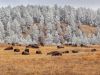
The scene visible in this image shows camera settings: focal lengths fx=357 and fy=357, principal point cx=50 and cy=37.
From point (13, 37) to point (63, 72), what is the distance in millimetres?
157015

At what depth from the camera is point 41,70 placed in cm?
3647

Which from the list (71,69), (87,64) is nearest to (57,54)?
(87,64)

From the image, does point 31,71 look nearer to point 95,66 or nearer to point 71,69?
point 71,69

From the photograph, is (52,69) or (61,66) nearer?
(52,69)

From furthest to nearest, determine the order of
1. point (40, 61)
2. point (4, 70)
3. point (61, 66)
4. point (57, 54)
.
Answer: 1. point (57, 54)
2. point (40, 61)
3. point (61, 66)
4. point (4, 70)

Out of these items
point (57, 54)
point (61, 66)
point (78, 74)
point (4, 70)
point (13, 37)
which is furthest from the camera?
point (13, 37)

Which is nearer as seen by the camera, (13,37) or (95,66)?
(95,66)

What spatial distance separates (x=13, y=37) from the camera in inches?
7500

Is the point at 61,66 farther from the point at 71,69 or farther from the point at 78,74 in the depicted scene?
the point at 78,74

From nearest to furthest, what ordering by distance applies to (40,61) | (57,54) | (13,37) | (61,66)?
1. (61,66)
2. (40,61)
3. (57,54)
4. (13,37)

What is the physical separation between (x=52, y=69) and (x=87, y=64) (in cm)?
633

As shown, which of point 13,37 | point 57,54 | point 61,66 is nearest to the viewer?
point 61,66

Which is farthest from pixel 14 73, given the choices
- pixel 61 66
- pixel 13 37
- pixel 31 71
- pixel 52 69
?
pixel 13 37

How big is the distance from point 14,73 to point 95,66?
32.5 feet
